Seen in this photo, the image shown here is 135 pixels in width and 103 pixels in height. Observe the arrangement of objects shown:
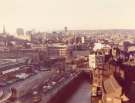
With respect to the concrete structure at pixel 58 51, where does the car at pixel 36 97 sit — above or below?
below

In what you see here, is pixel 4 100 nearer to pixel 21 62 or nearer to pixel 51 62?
pixel 21 62

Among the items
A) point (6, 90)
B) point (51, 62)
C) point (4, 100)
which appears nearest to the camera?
point (4, 100)

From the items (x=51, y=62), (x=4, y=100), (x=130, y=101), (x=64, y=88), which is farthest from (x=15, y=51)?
(x=130, y=101)

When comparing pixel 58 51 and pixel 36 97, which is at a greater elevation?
pixel 58 51

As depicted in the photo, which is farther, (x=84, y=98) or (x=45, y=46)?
(x=45, y=46)

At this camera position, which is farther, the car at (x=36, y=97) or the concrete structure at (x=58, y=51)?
the concrete structure at (x=58, y=51)

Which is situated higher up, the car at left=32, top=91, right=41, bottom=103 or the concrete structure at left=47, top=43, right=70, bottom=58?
the concrete structure at left=47, top=43, right=70, bottom=58

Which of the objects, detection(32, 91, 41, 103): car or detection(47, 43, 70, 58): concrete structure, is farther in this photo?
detection(47, 43, 70, 58): concrete structure

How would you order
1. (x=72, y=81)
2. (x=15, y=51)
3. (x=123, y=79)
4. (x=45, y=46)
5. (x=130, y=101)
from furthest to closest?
(x=45, y=46) < (x=15, y=51) < (x=72, y=81) < (x=123, y=79) < (x=130, y=101)

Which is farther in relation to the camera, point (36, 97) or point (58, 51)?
point (58, 51)

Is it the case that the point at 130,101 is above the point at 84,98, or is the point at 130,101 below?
above
